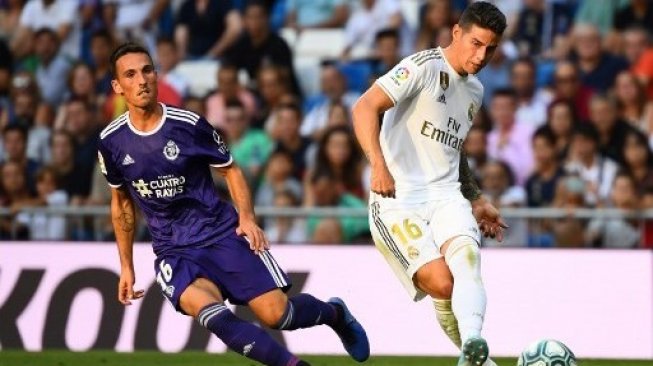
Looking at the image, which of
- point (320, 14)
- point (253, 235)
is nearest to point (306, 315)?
point (253, 235)

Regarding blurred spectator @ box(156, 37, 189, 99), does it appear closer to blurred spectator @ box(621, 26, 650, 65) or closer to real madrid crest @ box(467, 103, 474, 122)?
blurred spectator @ box(621, 26, 650, 65)

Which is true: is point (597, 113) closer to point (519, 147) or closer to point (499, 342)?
point (519, 147)

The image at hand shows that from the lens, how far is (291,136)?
53.9 feet

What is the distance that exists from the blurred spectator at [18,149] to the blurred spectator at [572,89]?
5583 millimetres

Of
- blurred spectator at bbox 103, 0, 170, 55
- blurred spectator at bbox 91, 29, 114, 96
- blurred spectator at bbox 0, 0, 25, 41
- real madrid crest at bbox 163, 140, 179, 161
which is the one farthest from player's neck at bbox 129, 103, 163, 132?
blurred spectator at bbox 0, 0, 25, 41

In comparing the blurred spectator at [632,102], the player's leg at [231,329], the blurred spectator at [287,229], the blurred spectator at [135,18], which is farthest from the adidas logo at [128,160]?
the blurred spectator at [135,18]

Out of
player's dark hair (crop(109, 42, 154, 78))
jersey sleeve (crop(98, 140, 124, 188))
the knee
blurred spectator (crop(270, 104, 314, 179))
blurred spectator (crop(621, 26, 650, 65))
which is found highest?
player's dark hair (crop(109, 42, 154, 78))

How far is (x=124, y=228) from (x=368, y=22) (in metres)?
8.91

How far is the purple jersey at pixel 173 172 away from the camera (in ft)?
29.9

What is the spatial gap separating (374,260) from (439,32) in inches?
158

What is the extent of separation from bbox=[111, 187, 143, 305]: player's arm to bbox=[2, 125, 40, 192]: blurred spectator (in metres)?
7.61

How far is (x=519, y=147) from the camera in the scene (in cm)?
1587

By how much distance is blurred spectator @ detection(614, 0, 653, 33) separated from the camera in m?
17.0

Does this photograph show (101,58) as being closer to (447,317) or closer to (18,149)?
(18,149)
